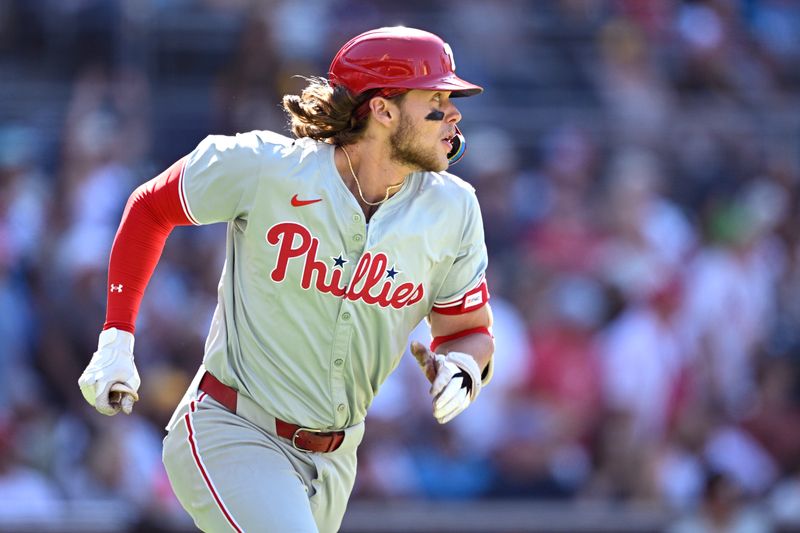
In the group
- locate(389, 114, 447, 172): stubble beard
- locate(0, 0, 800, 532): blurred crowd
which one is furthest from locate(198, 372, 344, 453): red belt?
locate(0, 0, 800, 532): blurred crowd

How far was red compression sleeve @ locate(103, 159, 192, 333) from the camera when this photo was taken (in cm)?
396

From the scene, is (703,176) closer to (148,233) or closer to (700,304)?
(700,304)

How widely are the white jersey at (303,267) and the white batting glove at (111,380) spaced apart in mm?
288

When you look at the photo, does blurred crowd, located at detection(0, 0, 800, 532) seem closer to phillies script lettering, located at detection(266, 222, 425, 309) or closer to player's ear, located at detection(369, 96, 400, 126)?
phillies script lettering, located at detection(266, 222, 425, 309)

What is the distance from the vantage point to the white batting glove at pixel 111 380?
3789 millimetres

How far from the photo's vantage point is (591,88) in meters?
10.6

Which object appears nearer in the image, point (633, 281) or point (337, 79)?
point (337, 79)

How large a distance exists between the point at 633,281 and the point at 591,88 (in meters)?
2.42

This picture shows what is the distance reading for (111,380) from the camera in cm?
379

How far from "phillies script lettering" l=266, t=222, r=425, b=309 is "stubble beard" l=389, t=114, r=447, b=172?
1.04 feet

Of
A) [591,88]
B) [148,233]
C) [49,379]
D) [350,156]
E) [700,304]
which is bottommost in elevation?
[49,379]

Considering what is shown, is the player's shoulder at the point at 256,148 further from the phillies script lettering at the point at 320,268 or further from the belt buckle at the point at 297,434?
the belt buckle at the point at 297,434

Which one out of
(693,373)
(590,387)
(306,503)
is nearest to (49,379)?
(590,387)

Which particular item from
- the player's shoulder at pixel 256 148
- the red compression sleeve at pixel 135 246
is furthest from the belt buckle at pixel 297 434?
the player's shoulder at pixel 256 148
